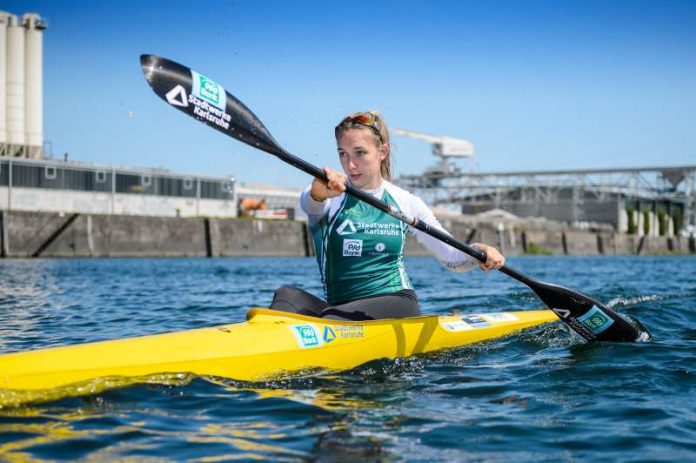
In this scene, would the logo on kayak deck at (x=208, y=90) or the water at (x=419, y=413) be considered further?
the logo on kayak deck at (x=208, y=90)

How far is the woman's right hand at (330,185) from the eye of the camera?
19.5ft

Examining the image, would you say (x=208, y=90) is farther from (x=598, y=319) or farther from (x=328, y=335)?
(x=598, y=319)

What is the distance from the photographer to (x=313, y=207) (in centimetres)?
629

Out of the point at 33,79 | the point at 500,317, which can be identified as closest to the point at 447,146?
the point at 33,79

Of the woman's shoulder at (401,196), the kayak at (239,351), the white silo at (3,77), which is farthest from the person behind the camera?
the white silo at (3,77)

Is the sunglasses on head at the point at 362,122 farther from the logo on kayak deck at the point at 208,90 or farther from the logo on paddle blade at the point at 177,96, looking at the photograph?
the logo on paddle blade at the point at 177,96

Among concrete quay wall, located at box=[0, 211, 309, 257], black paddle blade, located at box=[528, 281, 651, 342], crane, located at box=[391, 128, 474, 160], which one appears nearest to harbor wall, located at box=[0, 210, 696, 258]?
concrete quay wall, located at box=[0, 211, 309, 257]

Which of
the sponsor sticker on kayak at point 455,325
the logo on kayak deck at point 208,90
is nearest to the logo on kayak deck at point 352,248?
the sponsor sticker on kayak at point 455,325

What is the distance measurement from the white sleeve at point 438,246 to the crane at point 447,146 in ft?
382

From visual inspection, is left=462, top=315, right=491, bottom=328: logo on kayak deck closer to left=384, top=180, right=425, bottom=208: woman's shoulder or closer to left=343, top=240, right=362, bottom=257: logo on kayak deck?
left=384, top=180, right=425, bottom=208: woman's shoulder

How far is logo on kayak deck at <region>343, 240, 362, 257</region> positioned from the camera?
641cm

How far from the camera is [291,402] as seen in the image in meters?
5.00

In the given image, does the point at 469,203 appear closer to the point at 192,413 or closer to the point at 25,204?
the point at 25,204

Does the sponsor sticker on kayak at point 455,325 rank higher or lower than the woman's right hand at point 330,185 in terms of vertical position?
lower
